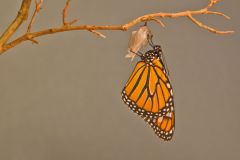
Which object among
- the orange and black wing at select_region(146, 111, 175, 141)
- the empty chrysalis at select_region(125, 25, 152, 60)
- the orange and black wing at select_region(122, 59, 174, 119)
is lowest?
the orange and black wing at select_region(146, 111, 175, 141)

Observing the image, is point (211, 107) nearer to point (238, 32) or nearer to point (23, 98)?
point (238, 32)

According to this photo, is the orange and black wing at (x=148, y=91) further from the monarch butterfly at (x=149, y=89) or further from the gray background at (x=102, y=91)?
the gray background at (x=102, y=91)

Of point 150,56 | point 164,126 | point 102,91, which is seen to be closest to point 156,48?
point 150,56

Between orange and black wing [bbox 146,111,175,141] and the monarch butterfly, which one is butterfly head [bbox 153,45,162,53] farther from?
orange and black wing [bbox 146,111,175,141]

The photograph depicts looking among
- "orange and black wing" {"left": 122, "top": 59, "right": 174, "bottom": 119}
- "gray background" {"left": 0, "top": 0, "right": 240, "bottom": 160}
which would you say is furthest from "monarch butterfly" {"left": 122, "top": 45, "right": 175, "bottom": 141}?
"gray background" {"left": 0, "top": 0, "right": 240, "bottom": 160}

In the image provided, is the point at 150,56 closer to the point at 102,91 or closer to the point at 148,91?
the point at 148,91

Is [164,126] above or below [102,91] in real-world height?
below
